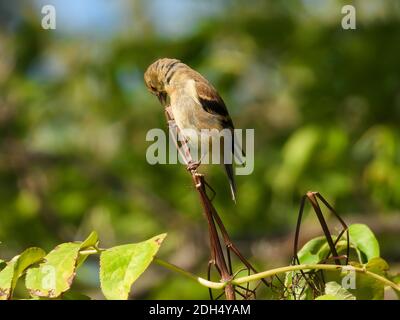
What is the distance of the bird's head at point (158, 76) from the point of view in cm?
335

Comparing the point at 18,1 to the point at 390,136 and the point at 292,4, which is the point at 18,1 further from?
the point at 390,136

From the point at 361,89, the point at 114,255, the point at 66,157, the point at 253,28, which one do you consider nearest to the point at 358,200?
the point at 361,89

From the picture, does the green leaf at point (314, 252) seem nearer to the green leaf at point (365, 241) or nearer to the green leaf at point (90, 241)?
the green leaf at point (365, 241)

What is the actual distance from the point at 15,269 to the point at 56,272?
0.09 meters

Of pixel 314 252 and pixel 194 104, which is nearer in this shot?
pixel 314 252

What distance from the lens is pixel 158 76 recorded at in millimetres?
3389

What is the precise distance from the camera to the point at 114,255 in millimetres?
1616

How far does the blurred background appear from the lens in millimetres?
5547

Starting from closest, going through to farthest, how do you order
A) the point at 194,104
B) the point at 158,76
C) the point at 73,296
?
1. the point at 73,296
2. the point at 158,76
3. the point at 194,104

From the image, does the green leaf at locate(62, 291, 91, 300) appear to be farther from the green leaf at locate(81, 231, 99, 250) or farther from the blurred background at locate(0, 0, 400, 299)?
the blurred background at locate(0, 0, 400, 299)

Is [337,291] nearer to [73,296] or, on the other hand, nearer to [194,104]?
[73,296]

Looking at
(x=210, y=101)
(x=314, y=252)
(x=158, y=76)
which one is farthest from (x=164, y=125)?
(x=314, y=252)

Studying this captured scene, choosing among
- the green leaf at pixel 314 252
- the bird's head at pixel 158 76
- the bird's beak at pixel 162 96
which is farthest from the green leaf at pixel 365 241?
the bird's beak at pixel 162 96

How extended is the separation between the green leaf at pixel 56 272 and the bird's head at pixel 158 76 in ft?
5.69
